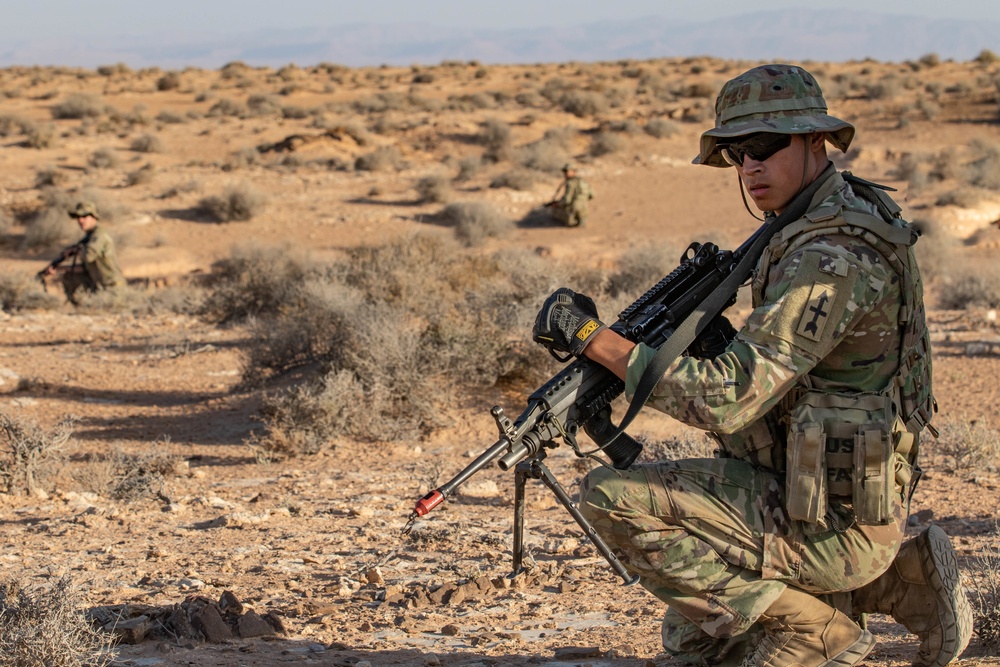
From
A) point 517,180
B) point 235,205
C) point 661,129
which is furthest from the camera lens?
point 661,129

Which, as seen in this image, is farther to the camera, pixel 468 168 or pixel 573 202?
pixel 468 168

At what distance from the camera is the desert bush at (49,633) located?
282 cm

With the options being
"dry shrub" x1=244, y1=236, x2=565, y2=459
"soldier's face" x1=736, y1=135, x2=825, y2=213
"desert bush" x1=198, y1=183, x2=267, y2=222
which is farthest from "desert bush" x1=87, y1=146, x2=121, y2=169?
"soldier's face" x1=736, y1=135, x2=825, y2=213

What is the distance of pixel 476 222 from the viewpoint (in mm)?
16078

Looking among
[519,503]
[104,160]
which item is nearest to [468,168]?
[104,160]

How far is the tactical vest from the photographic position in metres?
2.52

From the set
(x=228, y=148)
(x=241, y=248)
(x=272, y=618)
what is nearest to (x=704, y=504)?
(x=272, y=618)

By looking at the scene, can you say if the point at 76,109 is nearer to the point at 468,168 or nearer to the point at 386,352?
the point at 468,168

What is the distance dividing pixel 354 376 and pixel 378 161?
550 inches

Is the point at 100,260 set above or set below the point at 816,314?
below

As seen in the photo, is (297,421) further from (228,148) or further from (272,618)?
(228,148)

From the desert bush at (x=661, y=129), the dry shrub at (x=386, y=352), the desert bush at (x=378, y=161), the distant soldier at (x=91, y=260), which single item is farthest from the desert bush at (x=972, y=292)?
the desert bush at (x=661, y=129)

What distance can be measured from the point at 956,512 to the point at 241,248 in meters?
10.9

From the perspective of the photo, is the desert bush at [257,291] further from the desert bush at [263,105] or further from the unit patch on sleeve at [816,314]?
the desert bush at [263,105]
